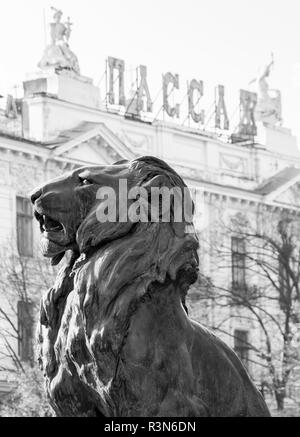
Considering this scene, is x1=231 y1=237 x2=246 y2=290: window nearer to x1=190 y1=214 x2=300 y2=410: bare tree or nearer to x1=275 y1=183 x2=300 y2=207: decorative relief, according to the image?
x1=190 y1=214 x2=300 y2=410: bare tree

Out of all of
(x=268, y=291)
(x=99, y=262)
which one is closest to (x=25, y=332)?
(x=268, y=291)

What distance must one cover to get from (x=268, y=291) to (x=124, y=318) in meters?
47.1

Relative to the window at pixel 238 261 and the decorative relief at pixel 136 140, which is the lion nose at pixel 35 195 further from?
the decorative relief at pixel 136 140

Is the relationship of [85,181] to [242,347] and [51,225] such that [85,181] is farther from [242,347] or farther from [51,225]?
[242,347]

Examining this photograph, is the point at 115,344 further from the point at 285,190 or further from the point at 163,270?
the point at 285,190

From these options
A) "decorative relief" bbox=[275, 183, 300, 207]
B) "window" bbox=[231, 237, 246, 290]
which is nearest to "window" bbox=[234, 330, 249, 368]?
"window" bbox=[231, 237, 246, 290]

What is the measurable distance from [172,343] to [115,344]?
250 millimetres

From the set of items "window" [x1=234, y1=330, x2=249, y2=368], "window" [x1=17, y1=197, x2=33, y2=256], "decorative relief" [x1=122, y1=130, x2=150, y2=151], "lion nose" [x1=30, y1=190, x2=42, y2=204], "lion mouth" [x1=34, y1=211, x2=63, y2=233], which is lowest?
"window" [x1=234, y1=330, x2=249, y2=368]

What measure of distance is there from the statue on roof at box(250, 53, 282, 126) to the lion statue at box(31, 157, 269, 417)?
5886 centimetres

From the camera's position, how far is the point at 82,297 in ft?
26.8

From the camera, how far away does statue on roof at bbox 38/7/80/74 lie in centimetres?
5709

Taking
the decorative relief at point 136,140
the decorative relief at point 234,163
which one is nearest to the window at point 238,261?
the decorative relief at point 136,140

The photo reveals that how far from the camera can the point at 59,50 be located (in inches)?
2270

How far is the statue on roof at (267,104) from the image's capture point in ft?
221
